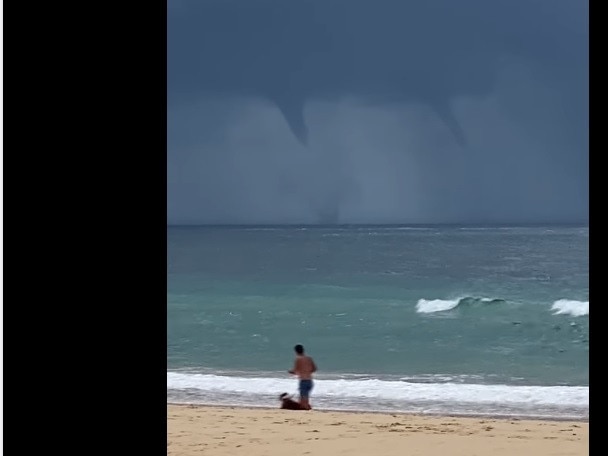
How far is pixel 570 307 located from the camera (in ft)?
71.9

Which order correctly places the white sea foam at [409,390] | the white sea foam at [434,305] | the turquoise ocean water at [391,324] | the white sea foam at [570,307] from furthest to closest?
the white sea foam at [434,305] < the white sea foam at [570,307] < the turquoise ocean water at [391,324] < the white sea foam at [409,390]

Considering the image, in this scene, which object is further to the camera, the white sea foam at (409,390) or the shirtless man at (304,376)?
the white sea foam at (409,390)

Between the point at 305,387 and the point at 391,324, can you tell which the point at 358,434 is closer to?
the point at 305,387

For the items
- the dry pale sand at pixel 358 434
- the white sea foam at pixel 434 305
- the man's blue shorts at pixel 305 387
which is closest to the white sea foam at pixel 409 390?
the man's blue shorts at pixel 305 387

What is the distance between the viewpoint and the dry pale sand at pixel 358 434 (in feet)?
20.6

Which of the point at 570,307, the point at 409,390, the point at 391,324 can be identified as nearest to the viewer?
the point at 409,390

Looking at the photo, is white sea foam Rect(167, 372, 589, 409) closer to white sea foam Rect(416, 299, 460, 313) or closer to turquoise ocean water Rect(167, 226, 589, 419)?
turquoise ocean water Rect(167, 226, 589, 419)

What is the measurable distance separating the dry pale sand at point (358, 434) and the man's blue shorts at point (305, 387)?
37 cm

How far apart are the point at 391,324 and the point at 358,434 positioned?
1302 cm

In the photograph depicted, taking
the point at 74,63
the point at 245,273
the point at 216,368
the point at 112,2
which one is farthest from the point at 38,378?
the point at 245,273

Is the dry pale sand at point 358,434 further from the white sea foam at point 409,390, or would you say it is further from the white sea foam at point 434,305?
the white sea foam at point 434,305

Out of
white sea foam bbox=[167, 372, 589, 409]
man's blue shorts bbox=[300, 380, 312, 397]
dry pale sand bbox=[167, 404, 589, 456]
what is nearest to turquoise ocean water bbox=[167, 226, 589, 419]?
white sea foam bbox=[167, 372, 589, 409]

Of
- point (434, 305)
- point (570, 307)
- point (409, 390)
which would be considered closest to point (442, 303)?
point (434, 305)

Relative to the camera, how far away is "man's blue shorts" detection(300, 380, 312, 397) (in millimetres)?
8453
